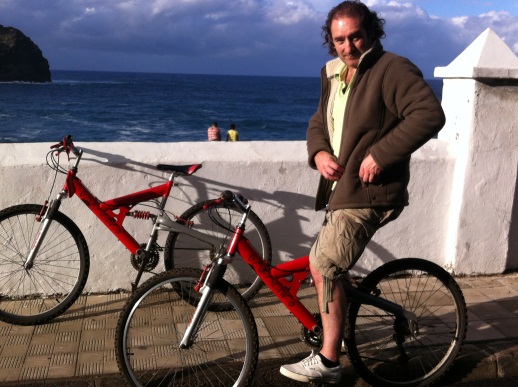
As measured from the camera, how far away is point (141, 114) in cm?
8375

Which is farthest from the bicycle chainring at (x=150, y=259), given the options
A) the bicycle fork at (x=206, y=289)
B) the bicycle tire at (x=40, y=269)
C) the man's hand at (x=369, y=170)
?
the man's hand at (x=369, y=170)

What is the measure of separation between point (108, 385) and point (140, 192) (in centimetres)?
148

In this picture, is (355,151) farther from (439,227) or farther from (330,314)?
(439,227)

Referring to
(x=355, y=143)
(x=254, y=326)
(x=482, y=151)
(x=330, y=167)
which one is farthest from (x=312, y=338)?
(x=482, y=151)

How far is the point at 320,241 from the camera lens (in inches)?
153

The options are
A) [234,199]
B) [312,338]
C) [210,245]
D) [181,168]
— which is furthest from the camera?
[210,245]

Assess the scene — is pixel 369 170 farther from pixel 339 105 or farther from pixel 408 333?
pixel 408 333

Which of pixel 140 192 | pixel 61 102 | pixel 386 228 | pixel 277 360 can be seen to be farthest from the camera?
pixel 61 102

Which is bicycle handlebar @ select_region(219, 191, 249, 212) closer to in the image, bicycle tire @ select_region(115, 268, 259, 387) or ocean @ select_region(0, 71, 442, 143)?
bicycle tire @ select_region(115, 268, 259, 387)

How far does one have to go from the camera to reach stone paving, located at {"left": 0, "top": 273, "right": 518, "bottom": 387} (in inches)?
169

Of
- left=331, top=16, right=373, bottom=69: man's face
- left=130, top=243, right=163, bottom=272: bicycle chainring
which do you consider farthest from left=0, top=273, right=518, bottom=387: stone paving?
left=331, top=16, right=373, bottom=69: man's face

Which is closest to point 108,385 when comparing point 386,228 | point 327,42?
point 327,42

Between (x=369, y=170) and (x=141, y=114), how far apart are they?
81716 mm

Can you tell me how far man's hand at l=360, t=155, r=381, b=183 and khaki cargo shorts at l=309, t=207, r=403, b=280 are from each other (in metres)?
0.19
